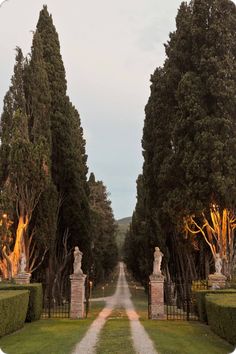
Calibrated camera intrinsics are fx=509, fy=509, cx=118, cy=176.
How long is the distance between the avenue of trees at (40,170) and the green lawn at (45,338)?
6.80m

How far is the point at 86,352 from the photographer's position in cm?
1051

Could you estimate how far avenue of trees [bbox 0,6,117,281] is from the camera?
22.2 m

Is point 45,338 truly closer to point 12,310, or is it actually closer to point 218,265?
point 12,310

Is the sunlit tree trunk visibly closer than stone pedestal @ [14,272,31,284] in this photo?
No

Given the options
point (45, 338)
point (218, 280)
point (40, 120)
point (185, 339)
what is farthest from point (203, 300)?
point (40, 120)

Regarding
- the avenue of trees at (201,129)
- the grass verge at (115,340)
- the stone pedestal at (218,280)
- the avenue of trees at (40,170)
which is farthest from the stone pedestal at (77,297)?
the stone pedestal at (218,280)

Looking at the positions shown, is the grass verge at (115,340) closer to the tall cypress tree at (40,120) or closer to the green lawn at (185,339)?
the green lawn at (185,339)

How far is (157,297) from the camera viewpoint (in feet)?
61.5

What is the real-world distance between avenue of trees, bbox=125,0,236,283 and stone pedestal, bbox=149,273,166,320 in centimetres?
285

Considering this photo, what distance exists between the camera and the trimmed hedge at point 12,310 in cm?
1259

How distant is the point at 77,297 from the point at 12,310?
18.9 ft

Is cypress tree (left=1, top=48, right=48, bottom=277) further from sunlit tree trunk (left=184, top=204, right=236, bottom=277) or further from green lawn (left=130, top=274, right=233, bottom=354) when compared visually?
green lawn (left=130, top=274, right=233, bottom=354)

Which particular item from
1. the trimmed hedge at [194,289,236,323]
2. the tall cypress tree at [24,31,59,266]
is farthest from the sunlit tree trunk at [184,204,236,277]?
the tall cypress tree at [24,31,59,266]

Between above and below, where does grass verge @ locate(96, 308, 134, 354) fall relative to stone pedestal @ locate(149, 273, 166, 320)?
below
